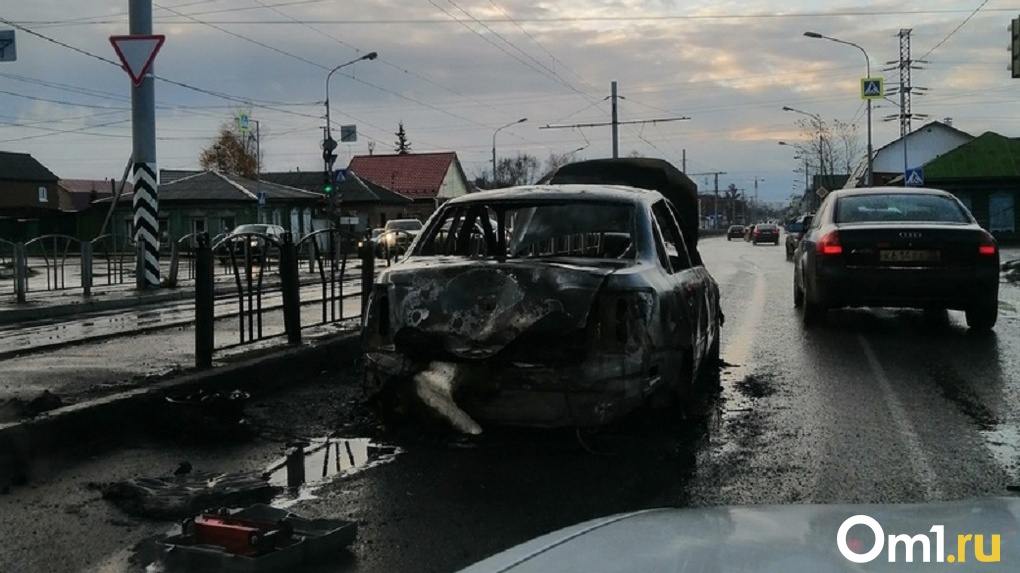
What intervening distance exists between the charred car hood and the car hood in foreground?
2858 millimetres

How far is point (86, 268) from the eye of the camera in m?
19.2

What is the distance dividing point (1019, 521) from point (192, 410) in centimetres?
502

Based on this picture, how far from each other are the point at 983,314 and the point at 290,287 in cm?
695

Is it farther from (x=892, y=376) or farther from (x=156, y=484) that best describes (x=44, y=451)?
(x=892, y=376)

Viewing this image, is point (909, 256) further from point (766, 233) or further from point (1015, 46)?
point (766, 233)

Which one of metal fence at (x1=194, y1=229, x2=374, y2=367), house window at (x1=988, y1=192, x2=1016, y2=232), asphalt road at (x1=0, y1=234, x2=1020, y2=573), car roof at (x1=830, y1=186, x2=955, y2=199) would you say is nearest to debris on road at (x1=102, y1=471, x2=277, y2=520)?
asphalt road at (x1=0, y1=234, x2=1020, y2=573)

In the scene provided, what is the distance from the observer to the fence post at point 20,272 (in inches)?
706

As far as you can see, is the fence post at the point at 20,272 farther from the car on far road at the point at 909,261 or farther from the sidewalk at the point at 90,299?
the car on far road at the point at 909,261

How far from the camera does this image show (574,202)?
6.56m

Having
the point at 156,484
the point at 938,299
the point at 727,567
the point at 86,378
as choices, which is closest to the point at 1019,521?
the point at 727,567

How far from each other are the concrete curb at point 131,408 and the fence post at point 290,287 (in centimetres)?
31

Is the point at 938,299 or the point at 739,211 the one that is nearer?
the point at 938,299

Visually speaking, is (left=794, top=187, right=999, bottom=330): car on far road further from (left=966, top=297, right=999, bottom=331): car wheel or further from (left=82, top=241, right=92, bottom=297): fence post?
(left=82, top=241, right=92, bottom=297): fence post

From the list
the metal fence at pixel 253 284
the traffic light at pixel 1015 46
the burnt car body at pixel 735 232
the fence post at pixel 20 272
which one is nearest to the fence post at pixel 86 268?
the fence post at pixel 20 272
